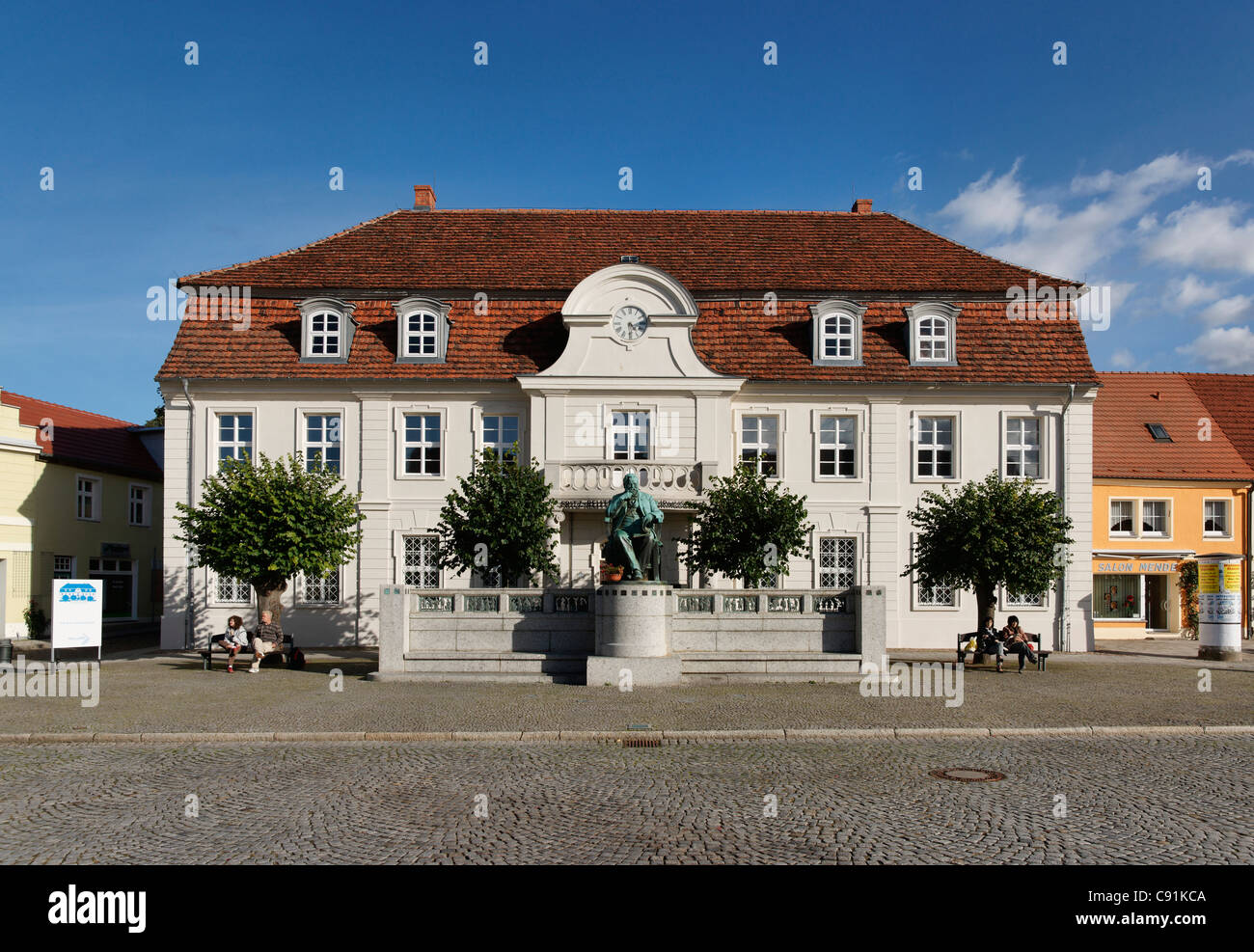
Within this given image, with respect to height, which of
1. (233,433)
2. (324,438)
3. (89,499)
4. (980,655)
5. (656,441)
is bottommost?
(980,655)

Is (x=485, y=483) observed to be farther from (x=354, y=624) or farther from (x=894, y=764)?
(x=894, y=764)

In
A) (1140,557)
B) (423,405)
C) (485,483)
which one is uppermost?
(423,405)

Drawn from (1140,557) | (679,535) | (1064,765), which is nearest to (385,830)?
(1064,765)

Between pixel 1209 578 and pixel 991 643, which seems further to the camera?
pixel 1209 578

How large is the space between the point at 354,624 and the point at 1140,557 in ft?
79.3

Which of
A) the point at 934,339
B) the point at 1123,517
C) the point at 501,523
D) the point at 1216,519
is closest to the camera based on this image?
the point at 501,523

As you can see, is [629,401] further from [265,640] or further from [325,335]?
[265,640]

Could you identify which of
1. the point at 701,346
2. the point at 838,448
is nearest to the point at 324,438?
the point at 701,346

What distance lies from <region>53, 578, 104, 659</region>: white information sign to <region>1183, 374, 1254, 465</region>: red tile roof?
3517 centimetres

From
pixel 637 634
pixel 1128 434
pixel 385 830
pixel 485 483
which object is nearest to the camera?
pixel 385 830

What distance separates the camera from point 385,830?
8.33m

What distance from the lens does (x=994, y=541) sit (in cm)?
2222

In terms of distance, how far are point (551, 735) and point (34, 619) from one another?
2639cm

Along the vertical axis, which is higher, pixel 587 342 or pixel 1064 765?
pixel 587 342
